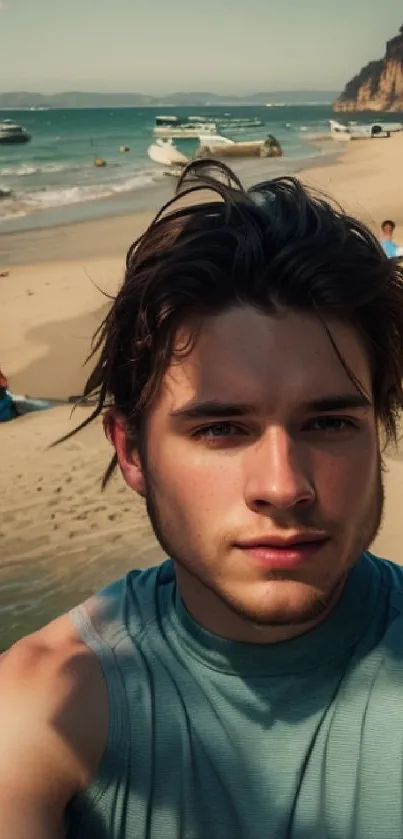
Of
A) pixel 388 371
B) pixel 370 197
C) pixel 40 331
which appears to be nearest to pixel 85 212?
pixel 370 197

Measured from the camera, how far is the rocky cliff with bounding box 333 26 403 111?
121250mm

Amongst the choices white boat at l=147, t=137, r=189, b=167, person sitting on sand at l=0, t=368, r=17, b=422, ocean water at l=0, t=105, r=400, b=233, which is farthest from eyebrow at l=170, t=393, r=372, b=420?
white boat at l=147, t=137, r=189, b=167

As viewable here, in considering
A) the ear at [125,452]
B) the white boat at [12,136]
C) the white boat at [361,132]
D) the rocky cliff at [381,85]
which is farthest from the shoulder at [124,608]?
the rocky cliff at [381,85]

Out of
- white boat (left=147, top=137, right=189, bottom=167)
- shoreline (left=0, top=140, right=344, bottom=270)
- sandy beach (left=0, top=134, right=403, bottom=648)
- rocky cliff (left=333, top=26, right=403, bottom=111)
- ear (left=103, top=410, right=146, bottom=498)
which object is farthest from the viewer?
rocky cliff (left=333, top=26, right=403, bottom=111)

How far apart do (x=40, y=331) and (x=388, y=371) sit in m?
10.3

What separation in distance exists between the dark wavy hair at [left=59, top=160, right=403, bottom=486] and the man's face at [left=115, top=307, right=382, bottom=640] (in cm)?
4

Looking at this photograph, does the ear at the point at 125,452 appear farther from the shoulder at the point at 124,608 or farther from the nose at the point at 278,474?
the nose at the point at 278,474

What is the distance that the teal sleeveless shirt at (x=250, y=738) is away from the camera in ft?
3.97

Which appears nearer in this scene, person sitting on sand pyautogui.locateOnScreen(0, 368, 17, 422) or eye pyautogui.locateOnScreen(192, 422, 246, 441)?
eye pyautogui.locateOnScreen(192, 422, 246, 441)

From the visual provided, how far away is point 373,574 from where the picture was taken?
143 centimetres

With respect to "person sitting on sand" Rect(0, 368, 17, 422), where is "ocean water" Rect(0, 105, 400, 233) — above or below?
above

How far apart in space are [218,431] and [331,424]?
16 centimetres

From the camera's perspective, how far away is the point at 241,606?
4.13ft

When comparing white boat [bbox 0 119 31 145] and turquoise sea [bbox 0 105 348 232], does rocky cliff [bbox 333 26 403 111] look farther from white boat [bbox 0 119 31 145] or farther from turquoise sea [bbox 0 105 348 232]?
turquoise sea [bbox 0 105 348 232]
